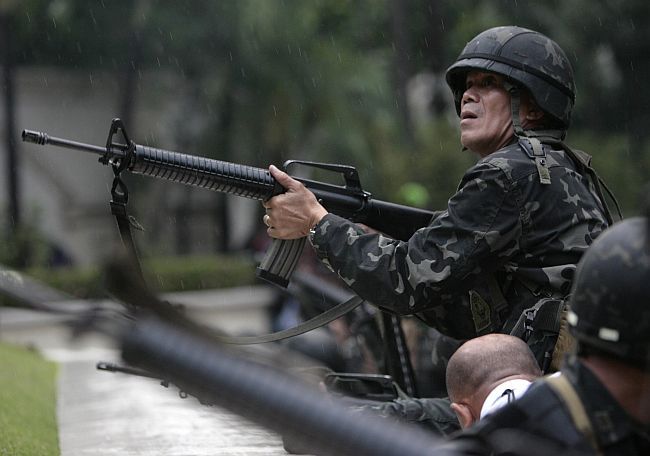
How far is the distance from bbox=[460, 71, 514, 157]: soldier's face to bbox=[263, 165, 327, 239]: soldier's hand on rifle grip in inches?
26.2

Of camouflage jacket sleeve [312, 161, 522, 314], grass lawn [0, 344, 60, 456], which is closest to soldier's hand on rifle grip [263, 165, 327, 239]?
camouflage jacket sleeve [312, 161, 522, 314]

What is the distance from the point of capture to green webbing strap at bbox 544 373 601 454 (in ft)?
8.29

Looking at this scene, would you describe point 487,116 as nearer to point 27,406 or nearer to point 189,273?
point 27,406

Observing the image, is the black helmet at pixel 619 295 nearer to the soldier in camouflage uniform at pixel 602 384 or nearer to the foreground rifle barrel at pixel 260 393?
the soldier in camouflage uniform at pixel 602 384

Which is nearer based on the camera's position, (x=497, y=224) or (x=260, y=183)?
(x=497, y=224)

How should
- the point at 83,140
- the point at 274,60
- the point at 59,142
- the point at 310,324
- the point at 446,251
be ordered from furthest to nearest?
1. the point at 83,140
2. the point at 274,60
3. the point at 310,324
4. the point at 59,142
5. the point at 446,251

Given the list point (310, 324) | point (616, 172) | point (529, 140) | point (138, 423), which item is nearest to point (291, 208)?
point (310, 324)

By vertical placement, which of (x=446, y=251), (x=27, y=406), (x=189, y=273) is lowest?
(x=189, y=273)

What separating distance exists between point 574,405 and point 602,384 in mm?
94

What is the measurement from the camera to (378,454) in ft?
6.99

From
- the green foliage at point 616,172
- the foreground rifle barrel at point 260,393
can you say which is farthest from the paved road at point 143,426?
the green foliage at point 616,172

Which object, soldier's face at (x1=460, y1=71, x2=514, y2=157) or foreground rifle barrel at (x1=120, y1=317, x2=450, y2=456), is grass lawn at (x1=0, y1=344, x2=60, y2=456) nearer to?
soldier's face at (x1=460, y1=71, x2=514, y2=157)

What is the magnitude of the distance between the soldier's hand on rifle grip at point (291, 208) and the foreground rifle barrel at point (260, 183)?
0.04 metres

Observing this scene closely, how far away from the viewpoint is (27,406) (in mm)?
6660
